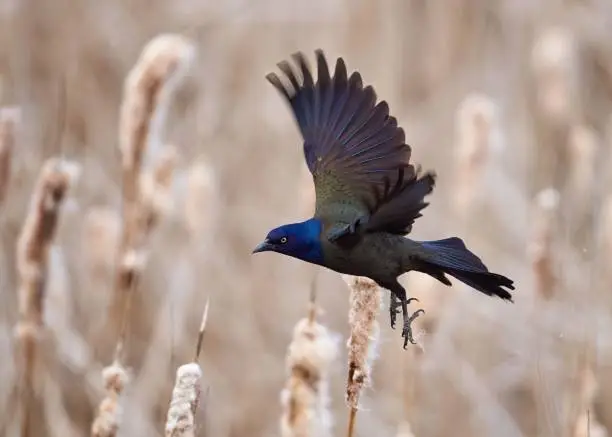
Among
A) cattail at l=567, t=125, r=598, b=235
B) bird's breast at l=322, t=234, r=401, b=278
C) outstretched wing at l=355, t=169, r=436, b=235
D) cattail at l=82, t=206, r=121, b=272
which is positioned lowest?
bird's breast at l=322, t=234, r=401, b=278

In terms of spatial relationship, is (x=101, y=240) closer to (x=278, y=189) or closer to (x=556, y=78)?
(x=278, y=189)

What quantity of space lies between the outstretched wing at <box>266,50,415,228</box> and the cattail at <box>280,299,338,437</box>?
0.11 m

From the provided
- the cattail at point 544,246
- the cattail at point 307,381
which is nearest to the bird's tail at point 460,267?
the cattail at point 307,381

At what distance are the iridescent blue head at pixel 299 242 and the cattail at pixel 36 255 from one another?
0.35 m

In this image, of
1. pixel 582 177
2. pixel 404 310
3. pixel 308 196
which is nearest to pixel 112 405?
pixel 404 310

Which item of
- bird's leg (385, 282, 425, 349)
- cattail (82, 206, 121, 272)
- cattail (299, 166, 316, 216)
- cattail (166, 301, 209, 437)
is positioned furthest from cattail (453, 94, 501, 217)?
cattail (166, 301, 209, 437)

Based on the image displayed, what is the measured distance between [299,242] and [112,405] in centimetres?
25

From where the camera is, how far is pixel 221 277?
198cm

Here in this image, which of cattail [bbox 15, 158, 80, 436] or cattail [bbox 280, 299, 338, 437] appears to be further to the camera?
cattail [bbox 15, 158, 80, 436]

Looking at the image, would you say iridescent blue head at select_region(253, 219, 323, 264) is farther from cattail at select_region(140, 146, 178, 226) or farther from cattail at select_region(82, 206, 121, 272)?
cattail at select_region(82, 206, 121, 272)

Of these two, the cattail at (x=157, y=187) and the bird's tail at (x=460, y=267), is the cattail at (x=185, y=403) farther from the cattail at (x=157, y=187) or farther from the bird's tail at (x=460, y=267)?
the cattail at (x=157, y=187)

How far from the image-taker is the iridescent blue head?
33.3 inches

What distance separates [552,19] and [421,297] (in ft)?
3.89

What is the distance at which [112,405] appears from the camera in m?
0.93
